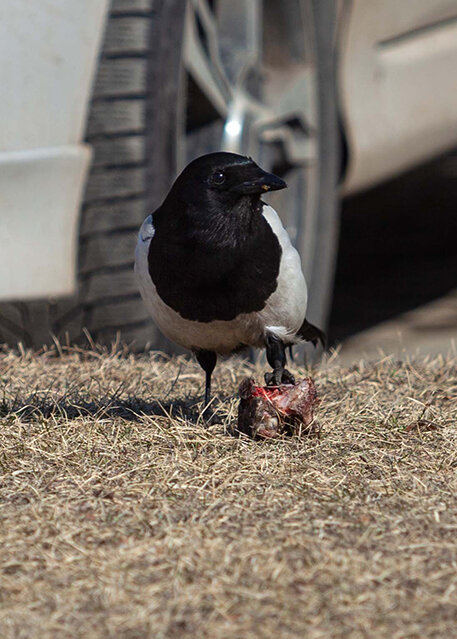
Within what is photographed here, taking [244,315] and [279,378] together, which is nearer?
[244,315]

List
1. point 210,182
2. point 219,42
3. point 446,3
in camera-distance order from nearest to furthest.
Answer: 1. point 210,182
2. point 219,42
3. point 446,3

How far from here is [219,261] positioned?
2908mm

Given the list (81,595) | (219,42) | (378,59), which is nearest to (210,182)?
(81,595)

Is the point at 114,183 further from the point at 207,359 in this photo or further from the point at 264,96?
the point at 264,96

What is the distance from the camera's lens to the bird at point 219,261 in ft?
9.59

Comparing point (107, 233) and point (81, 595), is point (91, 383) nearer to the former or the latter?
point (107, 233)

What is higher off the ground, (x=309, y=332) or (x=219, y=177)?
(x=219, y=177)

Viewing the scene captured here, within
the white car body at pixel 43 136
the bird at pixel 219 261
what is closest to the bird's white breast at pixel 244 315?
the bird at pixel 219 261

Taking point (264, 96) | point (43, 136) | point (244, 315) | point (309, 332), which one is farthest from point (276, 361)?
point (264, 96)

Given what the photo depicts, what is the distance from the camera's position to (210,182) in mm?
2977

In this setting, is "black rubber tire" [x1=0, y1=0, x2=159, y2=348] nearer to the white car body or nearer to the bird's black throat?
the white car body

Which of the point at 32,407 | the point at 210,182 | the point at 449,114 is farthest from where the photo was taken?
the point at 449,114

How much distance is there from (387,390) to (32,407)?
120 centimetres

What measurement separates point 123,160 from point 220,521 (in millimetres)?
1722
